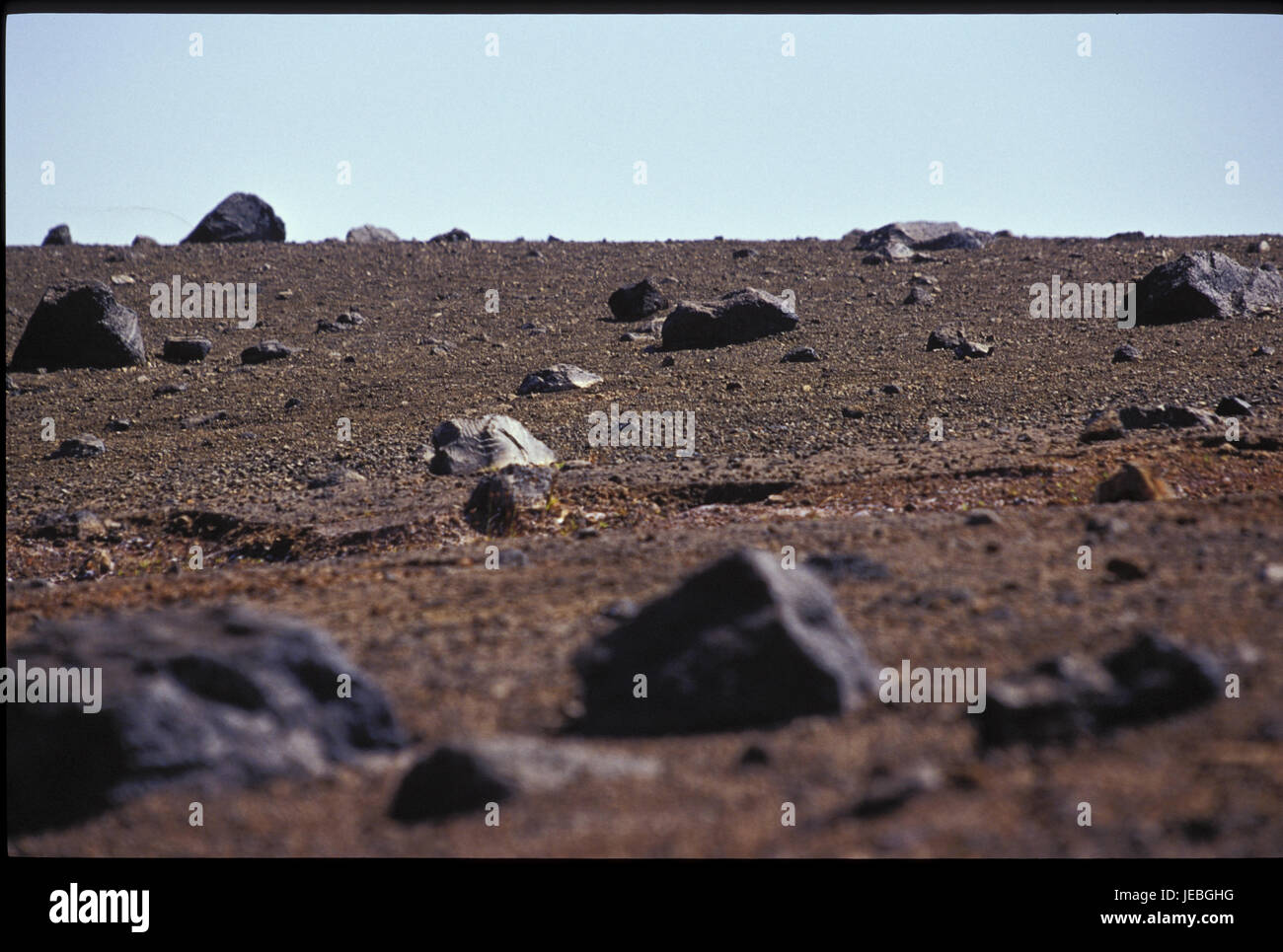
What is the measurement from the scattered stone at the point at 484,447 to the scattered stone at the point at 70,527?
2.99 meters

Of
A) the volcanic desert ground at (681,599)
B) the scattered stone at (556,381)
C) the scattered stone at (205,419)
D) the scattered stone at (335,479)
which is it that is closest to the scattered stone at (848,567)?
the volcanic desert ground at (681,599)

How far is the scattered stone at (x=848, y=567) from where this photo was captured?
19.3 feet

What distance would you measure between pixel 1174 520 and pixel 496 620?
4.05 metres

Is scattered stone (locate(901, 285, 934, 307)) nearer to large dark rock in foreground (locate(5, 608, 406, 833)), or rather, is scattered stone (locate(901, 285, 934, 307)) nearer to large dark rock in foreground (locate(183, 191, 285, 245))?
large dark rock in foreground (locate(5, 608, 406, 833))

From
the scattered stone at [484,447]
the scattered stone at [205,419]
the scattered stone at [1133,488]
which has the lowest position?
the scattered stone at [1133,488]

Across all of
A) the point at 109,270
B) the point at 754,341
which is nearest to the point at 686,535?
the point at 754,341

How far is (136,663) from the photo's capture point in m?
4.31

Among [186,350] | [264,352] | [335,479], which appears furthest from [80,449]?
[186,350]

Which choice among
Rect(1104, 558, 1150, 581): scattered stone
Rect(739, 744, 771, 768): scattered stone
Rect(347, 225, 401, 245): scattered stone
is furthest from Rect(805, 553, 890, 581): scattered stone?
Rect(347, 225, 401, 245): scattered stone

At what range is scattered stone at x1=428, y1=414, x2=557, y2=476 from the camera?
10.7 m

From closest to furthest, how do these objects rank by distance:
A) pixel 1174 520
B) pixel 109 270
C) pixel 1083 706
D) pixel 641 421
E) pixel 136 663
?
1. pixel 1083 706
2. pixel 136 663
3. pixel 1174 520
4. pixel 641 421
5. pixel 109 270

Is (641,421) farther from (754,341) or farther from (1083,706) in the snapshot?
(1083,706)

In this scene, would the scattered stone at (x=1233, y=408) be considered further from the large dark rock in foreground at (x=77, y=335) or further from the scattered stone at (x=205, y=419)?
the large dark rock in foreground at (x=77, y=335)

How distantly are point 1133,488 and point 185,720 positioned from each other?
645cm
